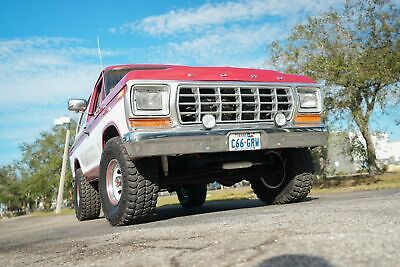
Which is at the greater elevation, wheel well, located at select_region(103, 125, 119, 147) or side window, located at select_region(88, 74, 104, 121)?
side window, located at select_region(88, 74, 104, 121)

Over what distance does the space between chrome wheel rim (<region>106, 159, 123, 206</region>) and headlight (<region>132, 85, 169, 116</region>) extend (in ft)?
3.02

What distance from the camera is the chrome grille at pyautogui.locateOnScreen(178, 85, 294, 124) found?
4.49 meters

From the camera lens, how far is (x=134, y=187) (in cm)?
431

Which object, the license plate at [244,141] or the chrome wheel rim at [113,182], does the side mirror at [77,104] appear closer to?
the chrome wheel rim at [113,182]

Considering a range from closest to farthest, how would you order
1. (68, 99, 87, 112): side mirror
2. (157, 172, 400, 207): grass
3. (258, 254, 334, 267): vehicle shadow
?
1. (258, 254, 334, 267): vehicle shadow
2. (68, 99, 87, 112): side mirror
3. (157, 172, 400, 207): grass

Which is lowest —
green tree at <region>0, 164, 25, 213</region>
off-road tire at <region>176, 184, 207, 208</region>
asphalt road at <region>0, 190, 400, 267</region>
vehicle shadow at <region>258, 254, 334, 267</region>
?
green tree at <region>0, 164, 25, 213</region>

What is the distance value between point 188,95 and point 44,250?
208 centimetres

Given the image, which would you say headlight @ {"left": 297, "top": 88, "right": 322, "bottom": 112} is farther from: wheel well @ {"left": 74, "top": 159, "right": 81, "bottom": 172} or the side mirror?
wheel well @ {"left": 74, "top": 159, "right": 81, "bottom": 172}

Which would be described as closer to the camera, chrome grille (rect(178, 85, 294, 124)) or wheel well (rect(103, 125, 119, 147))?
chrome grille (rect(178, 85, 294, 124))

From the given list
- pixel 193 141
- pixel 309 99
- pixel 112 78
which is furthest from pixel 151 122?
pixel 309 99

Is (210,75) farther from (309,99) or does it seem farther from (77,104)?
(77,104)

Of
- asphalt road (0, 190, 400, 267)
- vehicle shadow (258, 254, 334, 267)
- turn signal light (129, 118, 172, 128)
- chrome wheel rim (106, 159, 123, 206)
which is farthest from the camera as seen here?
chrome wheel rim (106, 159, 123, 206)

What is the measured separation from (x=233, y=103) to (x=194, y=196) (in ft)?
13.3

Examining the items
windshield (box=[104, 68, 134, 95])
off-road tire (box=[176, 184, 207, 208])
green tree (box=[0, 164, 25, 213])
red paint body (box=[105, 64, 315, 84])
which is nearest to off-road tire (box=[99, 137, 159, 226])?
red paint body (box=[105, 64, 315, 84])
